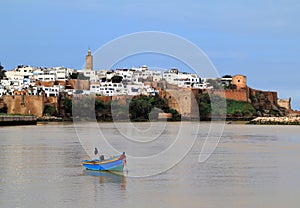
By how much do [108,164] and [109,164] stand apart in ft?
0.10

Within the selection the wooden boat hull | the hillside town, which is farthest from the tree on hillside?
the wooden boat hull

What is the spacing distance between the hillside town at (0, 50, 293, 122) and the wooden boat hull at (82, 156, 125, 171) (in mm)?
49184

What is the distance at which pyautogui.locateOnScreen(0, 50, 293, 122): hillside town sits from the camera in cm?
6544

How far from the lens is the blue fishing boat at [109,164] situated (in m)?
14.5

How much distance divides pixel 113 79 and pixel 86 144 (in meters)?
57.9

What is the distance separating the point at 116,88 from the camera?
73.5 meters

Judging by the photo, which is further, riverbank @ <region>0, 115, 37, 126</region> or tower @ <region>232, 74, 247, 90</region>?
tower @ <region>232, 74, 247, 90</region>

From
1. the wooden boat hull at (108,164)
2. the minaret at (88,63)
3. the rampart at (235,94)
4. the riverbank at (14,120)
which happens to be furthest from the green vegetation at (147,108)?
the wooden boat hull at (108,164)

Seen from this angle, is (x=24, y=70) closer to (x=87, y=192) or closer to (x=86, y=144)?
(x=86, y=144)

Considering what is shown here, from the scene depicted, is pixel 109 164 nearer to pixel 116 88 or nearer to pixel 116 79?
pixel 116 88

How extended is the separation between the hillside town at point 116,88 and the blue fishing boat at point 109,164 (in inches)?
1937

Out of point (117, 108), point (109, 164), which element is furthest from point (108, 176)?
point (117, 108)

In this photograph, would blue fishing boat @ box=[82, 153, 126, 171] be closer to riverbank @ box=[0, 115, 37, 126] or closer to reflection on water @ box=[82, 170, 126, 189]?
reflection on water @ box=[82, 170, 126, 189]

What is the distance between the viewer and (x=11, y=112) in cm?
6275
